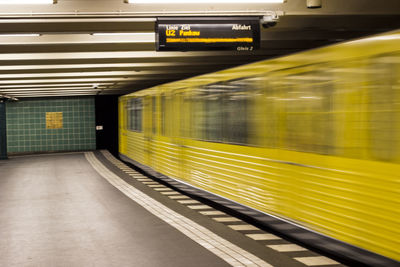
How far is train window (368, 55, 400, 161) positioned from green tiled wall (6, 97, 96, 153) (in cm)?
2453

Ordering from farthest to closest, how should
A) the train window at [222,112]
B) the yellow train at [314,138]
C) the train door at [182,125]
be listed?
the train door at [182,125]
the train window at [222,112]
the yellow train at [314,138]

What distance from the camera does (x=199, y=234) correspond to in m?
7.22

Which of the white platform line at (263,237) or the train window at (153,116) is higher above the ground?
the train window at (153,116)

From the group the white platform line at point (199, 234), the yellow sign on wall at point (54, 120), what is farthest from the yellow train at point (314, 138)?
the yellow sign on wall at point (54, 120)

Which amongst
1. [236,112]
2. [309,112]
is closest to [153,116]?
[236,112]

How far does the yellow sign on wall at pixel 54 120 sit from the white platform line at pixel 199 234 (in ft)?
57.1

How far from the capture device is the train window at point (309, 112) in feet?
19.8

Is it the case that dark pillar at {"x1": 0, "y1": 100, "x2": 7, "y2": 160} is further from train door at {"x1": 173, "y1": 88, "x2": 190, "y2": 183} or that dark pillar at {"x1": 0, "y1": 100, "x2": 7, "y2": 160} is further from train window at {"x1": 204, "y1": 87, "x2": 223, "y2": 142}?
train window at {"x1": 204, "y1": 87, "x2": 223, "y2": 142}

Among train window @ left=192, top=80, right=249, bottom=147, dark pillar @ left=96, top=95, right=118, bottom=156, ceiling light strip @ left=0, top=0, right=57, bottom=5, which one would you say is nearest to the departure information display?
train window @ left=192, top=80, right=249, bottom=147

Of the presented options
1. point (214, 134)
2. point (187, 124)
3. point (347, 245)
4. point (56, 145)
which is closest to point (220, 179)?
point (214, 134)

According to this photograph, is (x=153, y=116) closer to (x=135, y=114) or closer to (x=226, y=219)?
(x=135, y=114)

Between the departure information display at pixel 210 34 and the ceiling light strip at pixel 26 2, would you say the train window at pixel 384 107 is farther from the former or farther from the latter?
the ceiling light strip at pixel 26 2

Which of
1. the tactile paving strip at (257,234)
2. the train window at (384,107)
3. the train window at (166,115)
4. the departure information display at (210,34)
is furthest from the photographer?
the train window at (166,115)

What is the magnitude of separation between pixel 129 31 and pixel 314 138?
3397 millimetres
